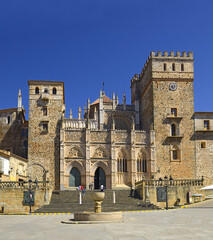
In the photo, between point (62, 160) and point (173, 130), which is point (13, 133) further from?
point (173, 130)

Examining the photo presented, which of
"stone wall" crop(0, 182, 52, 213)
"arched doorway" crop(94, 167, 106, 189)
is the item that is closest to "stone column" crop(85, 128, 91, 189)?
"arched doorway" crop(94, 167, 106, 189)

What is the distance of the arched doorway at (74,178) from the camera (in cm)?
4775

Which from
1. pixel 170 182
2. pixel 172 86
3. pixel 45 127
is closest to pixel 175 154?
pixel 172 86

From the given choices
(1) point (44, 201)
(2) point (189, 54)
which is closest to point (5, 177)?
(1) point (44, 201)

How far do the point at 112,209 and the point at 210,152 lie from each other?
2214 centimetres

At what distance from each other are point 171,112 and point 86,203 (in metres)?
20.1

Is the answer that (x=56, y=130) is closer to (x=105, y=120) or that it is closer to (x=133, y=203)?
(x=105, y=120)

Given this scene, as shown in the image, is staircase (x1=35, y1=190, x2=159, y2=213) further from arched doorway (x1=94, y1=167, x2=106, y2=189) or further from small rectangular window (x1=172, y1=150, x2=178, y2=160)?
small rectangular window (x1=172, y1=150, x2=178, y2=160)

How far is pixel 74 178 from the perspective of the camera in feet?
157

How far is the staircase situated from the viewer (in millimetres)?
32062

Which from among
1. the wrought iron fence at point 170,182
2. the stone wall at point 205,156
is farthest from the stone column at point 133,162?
the stone wall at point 205,156

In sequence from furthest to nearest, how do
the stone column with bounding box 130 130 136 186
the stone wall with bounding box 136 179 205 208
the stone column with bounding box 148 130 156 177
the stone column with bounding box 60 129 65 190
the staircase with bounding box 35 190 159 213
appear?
the stone column with bounding box 148 130 156 177 < the stone column with bounding box 130 130 136 186 < the stone column with bounding box 60 129 65 190 < the stone wall with bounding box 136 179 205 208 < the staircase with bounding box 35 190 159 213

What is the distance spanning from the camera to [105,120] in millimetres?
56094

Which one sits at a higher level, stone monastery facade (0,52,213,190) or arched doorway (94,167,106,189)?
stone monastery facade (0,52,213,190)
